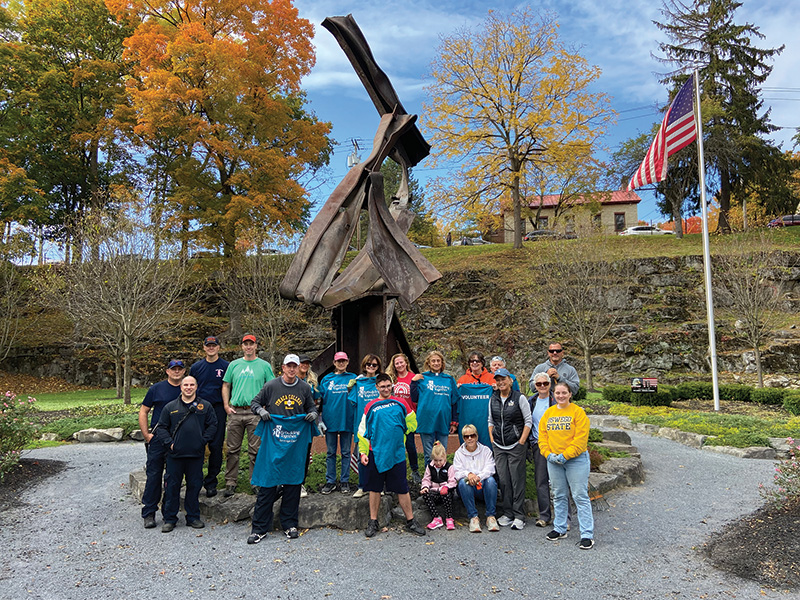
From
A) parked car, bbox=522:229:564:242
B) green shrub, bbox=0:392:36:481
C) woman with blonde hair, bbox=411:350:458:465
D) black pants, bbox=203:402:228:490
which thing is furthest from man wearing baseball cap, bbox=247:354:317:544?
parked car, bbox=522:229:564:242

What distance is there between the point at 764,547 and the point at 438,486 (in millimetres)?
3032

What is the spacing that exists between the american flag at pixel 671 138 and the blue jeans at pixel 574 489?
1017 centimetres

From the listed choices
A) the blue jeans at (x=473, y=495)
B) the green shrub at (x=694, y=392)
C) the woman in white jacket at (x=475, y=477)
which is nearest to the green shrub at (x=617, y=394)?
the green shrub at (x=694, y=392)

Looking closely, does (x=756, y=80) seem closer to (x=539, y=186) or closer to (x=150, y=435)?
(x=539, y=186)

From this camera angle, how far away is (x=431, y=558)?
16.7ft

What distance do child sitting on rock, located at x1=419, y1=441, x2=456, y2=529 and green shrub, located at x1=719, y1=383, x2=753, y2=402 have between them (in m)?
13.2

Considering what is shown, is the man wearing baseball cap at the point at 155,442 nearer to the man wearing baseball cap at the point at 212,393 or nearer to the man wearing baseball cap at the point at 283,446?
the man wearing baseball cap at the point at 212,393

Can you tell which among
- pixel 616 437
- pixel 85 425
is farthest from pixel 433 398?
pixel 85 425

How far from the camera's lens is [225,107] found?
22.1 metres

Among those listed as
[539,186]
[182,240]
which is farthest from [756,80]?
[182,240]

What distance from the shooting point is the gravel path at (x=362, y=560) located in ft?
14.7

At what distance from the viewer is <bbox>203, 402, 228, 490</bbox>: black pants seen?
6.42 m

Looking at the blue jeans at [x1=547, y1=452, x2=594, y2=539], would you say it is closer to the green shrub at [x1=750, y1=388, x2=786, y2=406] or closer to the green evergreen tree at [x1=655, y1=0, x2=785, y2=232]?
the green shrub at [x1=750, y1=388, x2=786, y2=406]

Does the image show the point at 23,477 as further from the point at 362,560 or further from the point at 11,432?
the point at 362,560
